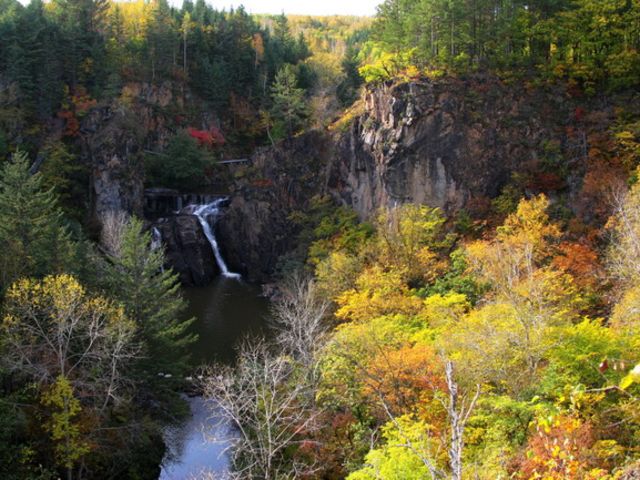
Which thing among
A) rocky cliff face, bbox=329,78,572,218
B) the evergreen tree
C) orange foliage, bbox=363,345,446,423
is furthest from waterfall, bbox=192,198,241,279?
orange foliage, bbox=363,345,446,423

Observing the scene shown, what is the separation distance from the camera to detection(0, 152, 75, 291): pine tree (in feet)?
82.0

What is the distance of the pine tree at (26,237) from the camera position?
25.0 metres

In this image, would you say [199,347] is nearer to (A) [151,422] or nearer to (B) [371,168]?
(A) [151,422]

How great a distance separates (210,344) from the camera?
1401 inches

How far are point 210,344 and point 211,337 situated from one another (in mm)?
1253

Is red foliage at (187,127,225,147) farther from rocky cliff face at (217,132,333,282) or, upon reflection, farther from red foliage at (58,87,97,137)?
rocky cliff face at (217,132,333,282)

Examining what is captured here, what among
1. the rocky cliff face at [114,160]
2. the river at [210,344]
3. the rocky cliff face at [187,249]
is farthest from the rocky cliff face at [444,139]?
the rocky cliff face at [114,160]

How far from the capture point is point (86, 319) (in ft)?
73.9

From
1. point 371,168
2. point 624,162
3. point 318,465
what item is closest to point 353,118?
point 371,168

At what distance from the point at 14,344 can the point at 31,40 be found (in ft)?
146

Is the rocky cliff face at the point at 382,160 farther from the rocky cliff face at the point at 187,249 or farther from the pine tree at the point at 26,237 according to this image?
the pine tree at the point at 26,237

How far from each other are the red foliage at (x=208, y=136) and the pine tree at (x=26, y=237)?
33588 millimetres

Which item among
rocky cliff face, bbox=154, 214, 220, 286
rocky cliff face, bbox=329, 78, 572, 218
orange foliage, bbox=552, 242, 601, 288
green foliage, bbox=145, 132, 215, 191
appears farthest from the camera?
green foliage, bbox=145, 132, 215, 191

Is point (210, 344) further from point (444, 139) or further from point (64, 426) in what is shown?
point (444, 139)
